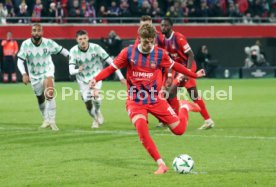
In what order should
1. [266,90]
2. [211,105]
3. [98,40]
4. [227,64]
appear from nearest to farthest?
[211,105] → [266,90] → [98,40] → [227,64]

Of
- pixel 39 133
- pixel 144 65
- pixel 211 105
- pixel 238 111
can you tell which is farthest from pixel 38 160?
pixel 211 105

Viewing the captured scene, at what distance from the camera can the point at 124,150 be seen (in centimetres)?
1279

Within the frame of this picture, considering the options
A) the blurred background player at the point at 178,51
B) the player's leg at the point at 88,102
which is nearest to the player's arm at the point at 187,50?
the blurred background player at the point at 178,51

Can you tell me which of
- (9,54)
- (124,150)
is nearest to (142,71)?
(124,150)

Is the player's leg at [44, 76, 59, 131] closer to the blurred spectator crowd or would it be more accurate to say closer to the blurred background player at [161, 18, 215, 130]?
the blurred background player at [161, 18, 215, 130]

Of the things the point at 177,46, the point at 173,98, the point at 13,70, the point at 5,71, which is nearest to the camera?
the point at 177,46

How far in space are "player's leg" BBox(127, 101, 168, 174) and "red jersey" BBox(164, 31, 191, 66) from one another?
5.16 meters

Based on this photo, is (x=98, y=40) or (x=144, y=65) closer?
(x=144, y=65)

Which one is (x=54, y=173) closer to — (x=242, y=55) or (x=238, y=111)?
(x=238, y=111)

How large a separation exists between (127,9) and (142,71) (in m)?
27.2

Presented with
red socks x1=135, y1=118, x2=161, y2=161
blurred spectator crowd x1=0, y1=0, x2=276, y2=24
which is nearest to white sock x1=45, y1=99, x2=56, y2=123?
red socks x1=135, y1=118, x2=161, y2=161

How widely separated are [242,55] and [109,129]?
2416 centimetres

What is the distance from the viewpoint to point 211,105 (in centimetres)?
2298

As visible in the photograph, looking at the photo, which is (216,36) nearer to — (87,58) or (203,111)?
(87,58)
